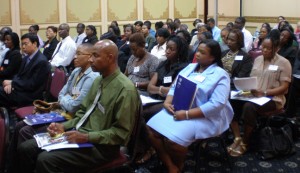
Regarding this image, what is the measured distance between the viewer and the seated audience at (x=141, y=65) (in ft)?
13.8

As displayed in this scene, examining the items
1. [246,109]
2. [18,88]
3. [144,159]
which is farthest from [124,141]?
[18,88]

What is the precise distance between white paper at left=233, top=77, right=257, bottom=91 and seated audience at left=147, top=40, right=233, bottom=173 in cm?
55

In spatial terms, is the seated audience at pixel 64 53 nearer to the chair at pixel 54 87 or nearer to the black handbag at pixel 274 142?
the chair at pixel 54 87

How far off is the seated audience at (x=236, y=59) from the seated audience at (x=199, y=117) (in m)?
0.91

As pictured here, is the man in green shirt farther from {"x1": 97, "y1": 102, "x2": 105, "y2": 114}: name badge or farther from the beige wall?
the beige wall

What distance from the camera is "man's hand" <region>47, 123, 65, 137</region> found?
2.66 metres

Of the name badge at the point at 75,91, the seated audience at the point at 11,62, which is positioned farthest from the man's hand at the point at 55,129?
the seated audience at the point at 11,62

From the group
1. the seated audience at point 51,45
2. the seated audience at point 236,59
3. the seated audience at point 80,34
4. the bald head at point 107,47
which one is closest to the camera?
the bald head at point 107,47

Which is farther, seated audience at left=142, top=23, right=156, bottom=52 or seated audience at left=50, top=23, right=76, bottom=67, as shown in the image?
seated audience at left=142, top=23, right=156, bottom=52

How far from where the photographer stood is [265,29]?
24.1ft

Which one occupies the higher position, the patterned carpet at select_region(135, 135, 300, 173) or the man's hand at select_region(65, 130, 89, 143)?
the man's hand at select_region(65, 130, 89, 143)

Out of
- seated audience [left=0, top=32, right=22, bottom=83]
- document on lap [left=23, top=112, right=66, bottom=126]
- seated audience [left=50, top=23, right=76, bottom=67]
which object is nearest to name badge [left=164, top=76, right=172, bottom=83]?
document on lap [left=23, top=112, right=66, bottom=126]

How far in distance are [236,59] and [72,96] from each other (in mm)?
1892

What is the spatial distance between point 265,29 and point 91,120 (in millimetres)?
5578
